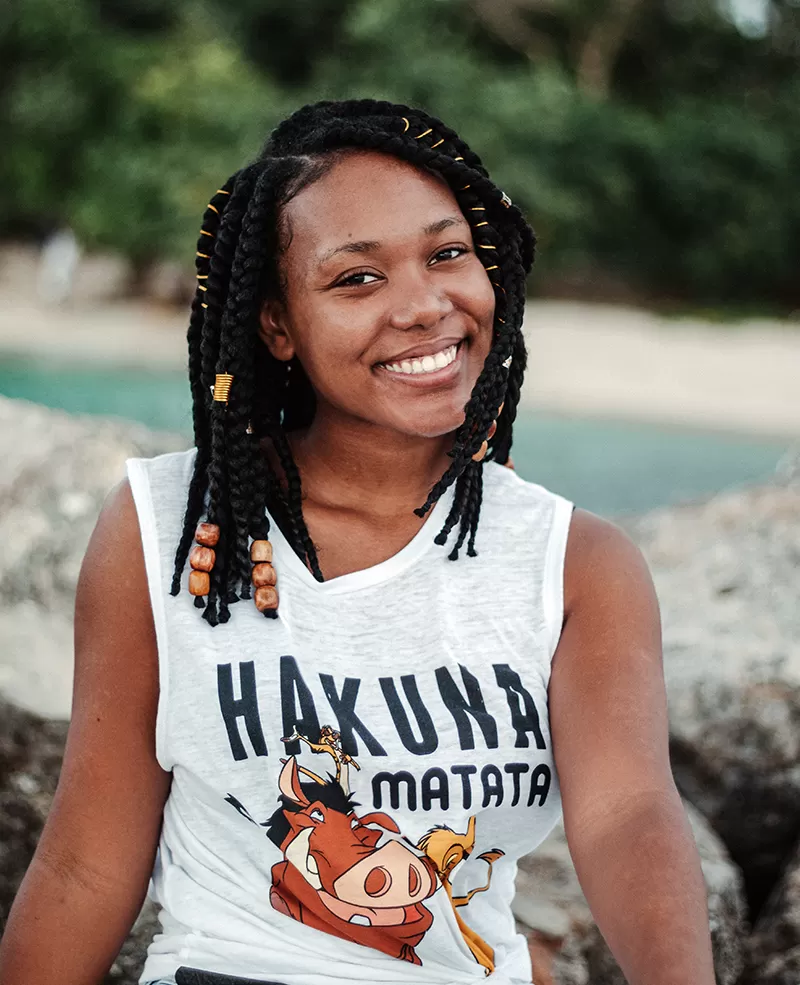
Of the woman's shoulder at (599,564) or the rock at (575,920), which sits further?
the rock at (575,920)

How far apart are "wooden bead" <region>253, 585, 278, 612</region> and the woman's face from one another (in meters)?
0.29

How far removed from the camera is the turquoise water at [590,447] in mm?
10961

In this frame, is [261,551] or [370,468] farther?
[370,468]

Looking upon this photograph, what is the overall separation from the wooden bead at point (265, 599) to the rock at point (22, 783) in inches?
37.3

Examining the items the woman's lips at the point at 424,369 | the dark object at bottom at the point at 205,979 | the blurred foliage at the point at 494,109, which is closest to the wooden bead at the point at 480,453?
the woman's lips at the point at 424,369

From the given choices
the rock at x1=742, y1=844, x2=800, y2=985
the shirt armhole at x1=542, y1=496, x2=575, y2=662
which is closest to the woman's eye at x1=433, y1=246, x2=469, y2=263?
the shirt armhole at x1=542, y1=496, x2=575, y2=662

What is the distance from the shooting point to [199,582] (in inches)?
63.9

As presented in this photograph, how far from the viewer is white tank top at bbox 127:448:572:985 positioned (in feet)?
5.17

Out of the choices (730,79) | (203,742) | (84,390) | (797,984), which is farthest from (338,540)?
(730,79)

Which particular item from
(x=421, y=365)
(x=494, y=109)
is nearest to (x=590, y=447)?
(x=494, y=109)

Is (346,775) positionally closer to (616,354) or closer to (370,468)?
(370,468)

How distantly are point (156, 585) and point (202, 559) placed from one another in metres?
0.07

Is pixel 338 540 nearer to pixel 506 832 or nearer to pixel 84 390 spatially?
pixel 506 832

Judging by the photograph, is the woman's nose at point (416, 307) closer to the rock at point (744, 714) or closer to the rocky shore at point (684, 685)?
the rocky shore at point (684, 685)
